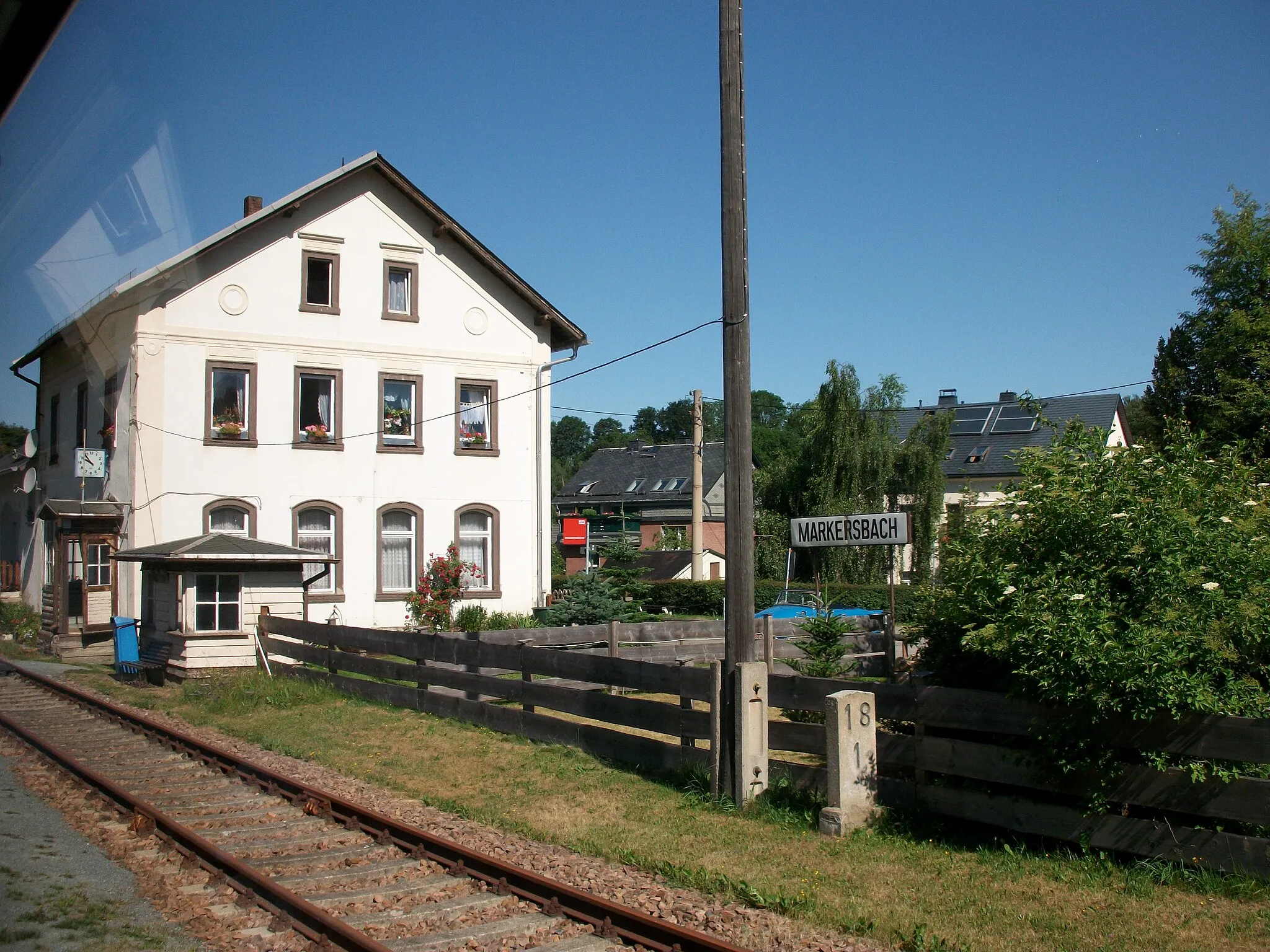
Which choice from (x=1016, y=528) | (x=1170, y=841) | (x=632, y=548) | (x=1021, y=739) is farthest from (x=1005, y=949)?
(x=632, y=548)

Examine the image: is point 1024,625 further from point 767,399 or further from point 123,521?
point 767,399

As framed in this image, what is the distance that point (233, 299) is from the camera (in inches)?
961

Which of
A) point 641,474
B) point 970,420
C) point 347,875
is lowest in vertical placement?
point 347,875

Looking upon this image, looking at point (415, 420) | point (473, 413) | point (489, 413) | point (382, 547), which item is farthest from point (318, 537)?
point (489, 413)

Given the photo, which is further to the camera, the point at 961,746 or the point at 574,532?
the point at 574,532

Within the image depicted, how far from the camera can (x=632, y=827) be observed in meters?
8.38

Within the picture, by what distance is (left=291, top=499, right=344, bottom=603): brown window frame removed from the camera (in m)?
24.8

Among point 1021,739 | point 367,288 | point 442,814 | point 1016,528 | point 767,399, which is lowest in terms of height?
point 442,814

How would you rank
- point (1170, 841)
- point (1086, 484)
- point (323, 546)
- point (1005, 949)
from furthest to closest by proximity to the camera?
1. point (323, 546)
2. point (1086, 484)
3. point (1170, 841)
4. point (1005, 949)

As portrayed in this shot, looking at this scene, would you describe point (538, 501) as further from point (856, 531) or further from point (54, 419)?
point (54, 419)

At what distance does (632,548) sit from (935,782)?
26.3 metres

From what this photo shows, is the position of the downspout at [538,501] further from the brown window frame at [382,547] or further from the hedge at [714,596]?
the hedge at [714,596]

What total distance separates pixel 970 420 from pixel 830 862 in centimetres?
5119

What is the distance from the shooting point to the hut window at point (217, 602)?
17.5 m
